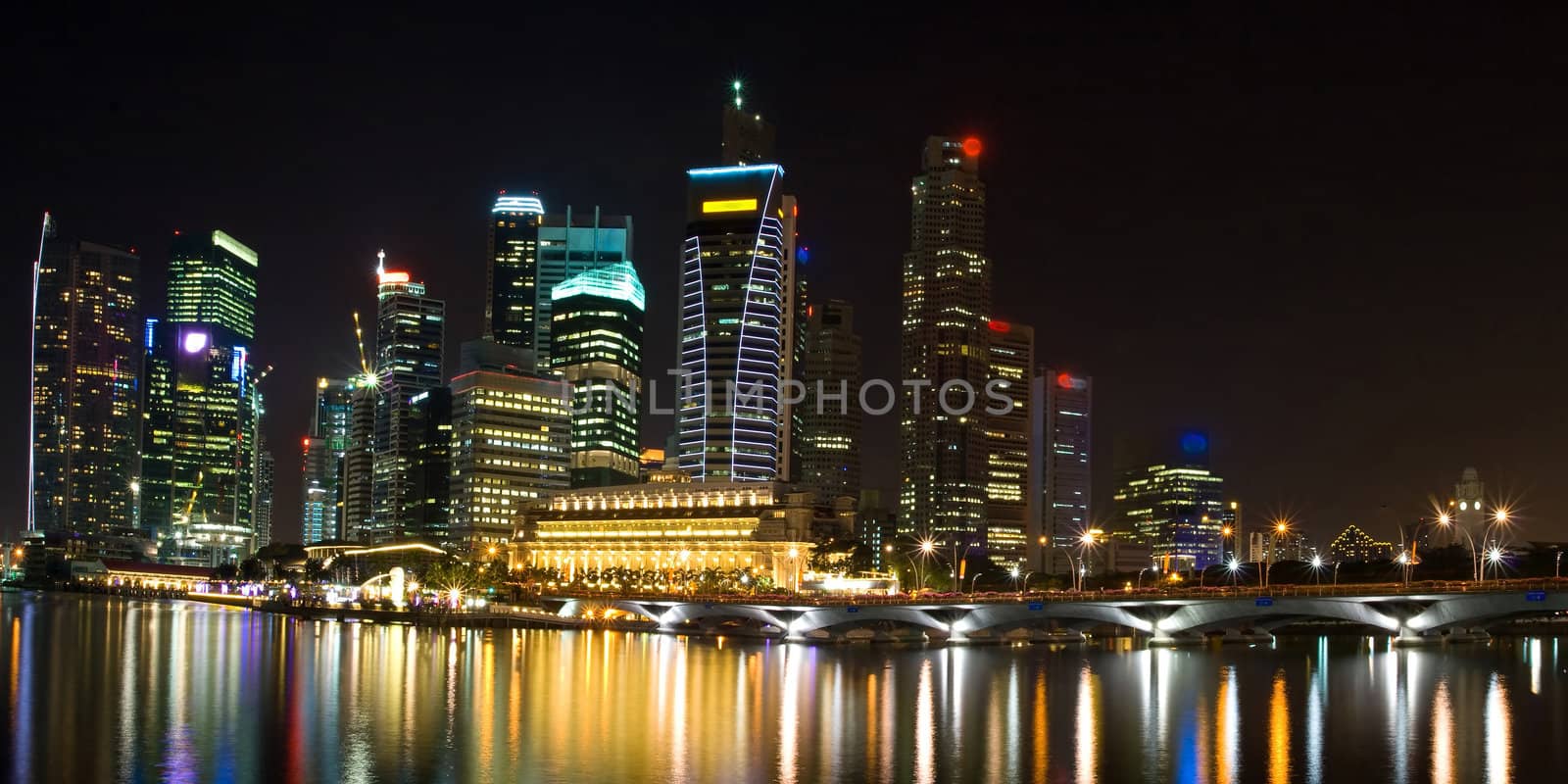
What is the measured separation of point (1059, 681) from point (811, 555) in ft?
340

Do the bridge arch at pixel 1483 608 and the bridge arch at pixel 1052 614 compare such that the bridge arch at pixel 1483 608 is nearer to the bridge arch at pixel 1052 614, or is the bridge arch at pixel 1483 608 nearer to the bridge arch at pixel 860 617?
the bridge arch at pixel 1052 614

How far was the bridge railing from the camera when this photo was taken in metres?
103

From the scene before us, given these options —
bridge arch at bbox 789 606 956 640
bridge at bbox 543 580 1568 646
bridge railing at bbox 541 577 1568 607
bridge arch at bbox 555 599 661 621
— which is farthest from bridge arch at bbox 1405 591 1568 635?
bridge arch at bbox 555 599 661 621

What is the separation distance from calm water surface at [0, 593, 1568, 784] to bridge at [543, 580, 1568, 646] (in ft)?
13.3

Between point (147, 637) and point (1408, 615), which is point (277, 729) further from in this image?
point (1408, 615)

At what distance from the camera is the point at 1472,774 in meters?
54.3

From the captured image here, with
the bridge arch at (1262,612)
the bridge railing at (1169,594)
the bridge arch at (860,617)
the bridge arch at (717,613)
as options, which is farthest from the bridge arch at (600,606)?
the bridge arch at (1262,612)

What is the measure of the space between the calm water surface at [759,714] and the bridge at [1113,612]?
405cm

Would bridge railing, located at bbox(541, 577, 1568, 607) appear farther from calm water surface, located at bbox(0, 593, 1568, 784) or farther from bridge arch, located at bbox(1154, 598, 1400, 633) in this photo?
calm water surface, located at bbox(0, 593, 1568, 784)

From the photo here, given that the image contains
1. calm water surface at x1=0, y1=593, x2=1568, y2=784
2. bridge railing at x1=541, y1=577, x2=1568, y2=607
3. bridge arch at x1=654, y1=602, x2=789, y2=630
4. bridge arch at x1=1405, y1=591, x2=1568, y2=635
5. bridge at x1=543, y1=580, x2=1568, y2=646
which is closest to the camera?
calm water surface at x1=0, y1=593, x2=1568, y2=784

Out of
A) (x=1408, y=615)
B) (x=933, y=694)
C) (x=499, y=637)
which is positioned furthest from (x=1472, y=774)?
(x=499, y=637)

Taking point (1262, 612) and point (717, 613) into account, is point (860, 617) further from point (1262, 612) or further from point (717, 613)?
point (1262, 612)

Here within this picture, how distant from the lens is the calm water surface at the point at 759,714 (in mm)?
53969

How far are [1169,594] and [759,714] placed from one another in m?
61.2
